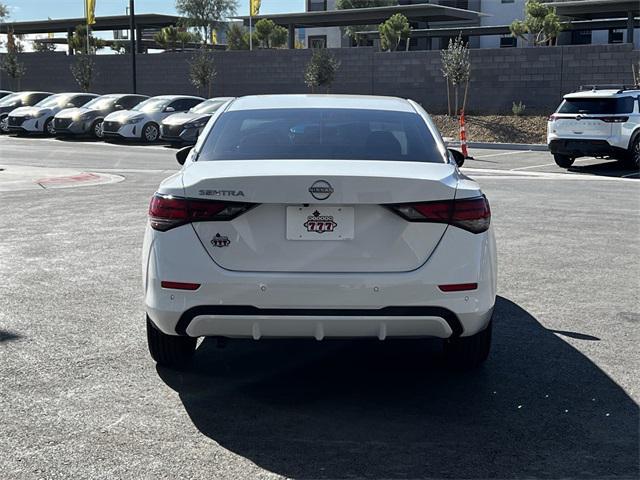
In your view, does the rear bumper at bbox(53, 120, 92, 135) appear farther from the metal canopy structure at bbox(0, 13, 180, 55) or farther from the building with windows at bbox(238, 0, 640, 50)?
the metal canopy structure at bbox(0, 13, 180, 55)

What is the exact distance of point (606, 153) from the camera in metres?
18.9

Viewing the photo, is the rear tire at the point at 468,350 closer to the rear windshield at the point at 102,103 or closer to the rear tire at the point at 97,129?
the rear tire at the point at 97,129

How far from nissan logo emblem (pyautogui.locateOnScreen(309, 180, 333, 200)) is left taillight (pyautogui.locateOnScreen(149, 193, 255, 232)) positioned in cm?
32

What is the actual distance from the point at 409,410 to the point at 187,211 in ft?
5.16

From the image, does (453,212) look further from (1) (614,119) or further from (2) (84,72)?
(2) (84,72)

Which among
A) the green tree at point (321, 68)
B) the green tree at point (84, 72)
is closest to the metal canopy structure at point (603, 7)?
the green tree at point (321, 68)

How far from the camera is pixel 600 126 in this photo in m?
18.9

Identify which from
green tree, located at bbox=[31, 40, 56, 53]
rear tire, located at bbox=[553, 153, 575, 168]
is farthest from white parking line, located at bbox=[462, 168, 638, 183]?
green tree, located at bbox=[31, 40, 56, 53]

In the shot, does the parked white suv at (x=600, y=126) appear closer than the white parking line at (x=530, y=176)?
No

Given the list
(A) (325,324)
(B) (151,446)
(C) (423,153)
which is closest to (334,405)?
(A) (325,324)

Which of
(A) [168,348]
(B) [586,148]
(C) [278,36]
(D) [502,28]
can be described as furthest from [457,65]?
(A) [168,348]

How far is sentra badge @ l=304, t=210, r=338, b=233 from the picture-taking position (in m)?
4.52

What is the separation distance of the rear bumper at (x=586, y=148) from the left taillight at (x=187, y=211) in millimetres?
15661

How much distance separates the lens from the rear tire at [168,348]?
5.23m
